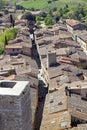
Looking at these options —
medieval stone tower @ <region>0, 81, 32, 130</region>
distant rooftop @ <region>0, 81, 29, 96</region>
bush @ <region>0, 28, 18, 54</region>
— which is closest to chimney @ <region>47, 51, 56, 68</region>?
bush @ <region>0, 28, 18, 54</region>

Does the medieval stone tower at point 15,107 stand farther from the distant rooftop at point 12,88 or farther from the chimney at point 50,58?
the chimney at point 50,58

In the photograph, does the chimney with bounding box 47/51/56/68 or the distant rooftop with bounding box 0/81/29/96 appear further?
the chimney with bounding box 47/51/56/68

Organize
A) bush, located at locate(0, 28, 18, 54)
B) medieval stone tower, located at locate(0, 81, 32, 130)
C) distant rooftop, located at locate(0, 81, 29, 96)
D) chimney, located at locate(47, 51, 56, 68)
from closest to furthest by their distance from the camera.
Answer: medieval stone tower, located at locate(0, 81, 32, 130), distant rooftop, located at locate(0, 81, 29, 96), chimney, located at locate(47, 51, 56, 68), bush, located at locate(0, 28, 18, 54)

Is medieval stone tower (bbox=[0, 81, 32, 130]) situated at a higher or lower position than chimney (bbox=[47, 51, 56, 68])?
higher

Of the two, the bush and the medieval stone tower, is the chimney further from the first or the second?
the medieval stone tower

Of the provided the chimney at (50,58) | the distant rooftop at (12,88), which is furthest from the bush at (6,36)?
the distant rooftop at (12,88)

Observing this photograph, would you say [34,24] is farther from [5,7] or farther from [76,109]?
[76,109]

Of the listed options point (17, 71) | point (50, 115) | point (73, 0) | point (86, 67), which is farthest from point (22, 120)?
point (73, 0)

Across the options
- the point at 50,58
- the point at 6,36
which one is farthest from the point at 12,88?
the point at 6,36
